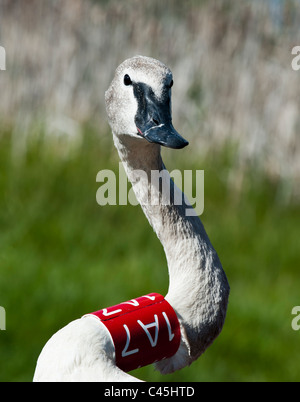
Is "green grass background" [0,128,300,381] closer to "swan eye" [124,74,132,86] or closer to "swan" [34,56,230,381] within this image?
"swan" [34,56,230,381]

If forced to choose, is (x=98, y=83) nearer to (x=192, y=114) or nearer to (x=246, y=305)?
(x=192, y=114)

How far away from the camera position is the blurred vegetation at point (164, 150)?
→ 124 inches

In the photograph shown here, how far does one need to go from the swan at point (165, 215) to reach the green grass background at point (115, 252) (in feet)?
5.36

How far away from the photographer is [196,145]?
133 inches

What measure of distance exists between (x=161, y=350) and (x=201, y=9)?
2.74 m

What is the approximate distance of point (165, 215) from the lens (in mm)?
1154

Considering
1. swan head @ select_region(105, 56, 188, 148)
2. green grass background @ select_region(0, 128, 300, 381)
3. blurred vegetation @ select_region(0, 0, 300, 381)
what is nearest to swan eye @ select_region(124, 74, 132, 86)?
swan head @ select_region(105, 56, 188, 148)

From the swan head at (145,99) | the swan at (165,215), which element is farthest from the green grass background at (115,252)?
the swan head at (145,99)

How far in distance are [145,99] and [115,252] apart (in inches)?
88.5

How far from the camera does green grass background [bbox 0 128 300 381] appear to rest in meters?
2.80

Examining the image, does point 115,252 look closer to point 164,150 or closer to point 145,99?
point 164,150

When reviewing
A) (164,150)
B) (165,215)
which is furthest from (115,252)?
(165,215)
